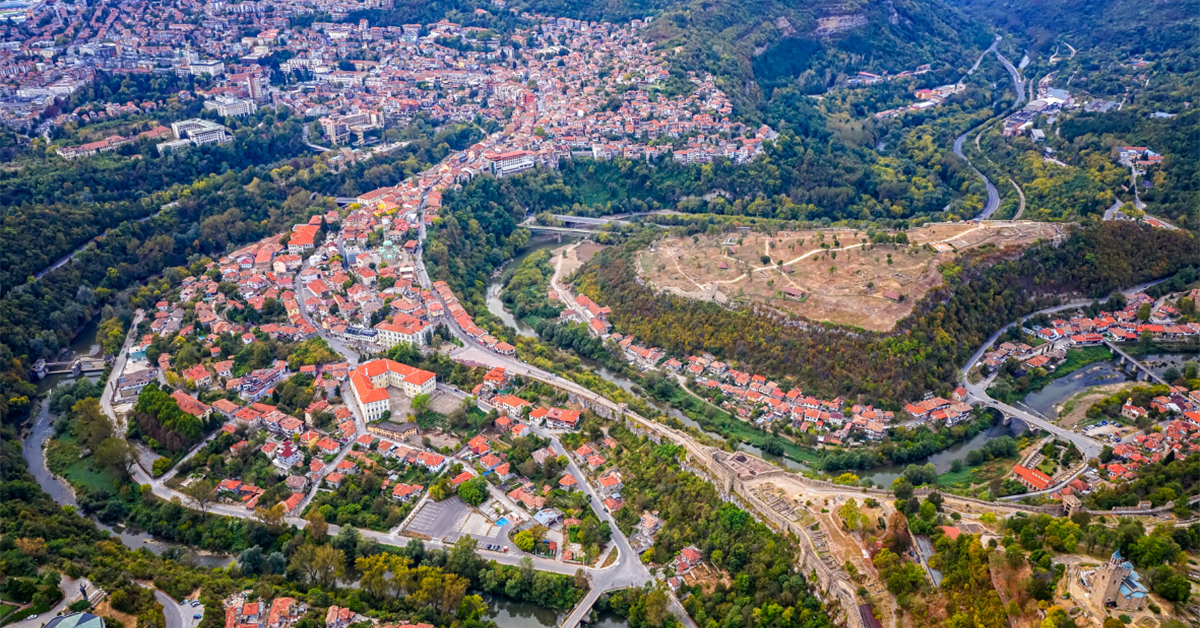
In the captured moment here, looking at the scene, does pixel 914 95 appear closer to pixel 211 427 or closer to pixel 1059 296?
pixel 1059 296

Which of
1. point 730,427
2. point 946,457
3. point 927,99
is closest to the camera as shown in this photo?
point 946,457

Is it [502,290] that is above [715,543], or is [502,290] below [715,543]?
below

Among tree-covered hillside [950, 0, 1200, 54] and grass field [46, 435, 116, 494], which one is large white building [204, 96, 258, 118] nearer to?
grass field [46, 435, 116, 494]

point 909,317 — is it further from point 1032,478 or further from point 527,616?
point 527,616

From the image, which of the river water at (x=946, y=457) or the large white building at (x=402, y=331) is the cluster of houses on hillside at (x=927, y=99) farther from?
the large white building at (x=402, y=331)

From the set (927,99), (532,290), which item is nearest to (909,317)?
(532,290)

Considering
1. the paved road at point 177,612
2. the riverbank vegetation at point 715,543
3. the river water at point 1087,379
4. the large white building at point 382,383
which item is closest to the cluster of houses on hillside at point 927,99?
the river water at point 1087,379
